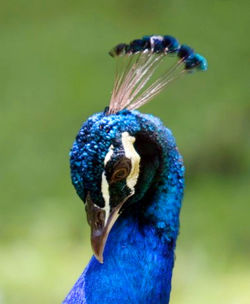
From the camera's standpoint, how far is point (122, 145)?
1.68 m

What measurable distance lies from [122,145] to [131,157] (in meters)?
0.03

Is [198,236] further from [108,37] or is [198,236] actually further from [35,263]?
[108,37]

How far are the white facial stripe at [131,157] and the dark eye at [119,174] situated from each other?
0.05 ft

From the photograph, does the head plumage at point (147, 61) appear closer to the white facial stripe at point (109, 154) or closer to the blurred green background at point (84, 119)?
the white facial stripe at point (109, 154)

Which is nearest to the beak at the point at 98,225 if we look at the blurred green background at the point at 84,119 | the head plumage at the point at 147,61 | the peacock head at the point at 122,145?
the peacock head at the point at 122,145

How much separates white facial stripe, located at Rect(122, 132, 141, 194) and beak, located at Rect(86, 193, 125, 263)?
63 millimetres

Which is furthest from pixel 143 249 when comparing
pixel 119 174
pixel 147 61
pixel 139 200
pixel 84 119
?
pixel 84 119

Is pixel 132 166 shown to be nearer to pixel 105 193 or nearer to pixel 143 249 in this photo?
pixel 105 193

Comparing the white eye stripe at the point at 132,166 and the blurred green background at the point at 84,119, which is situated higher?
the blurred green background at the point at 84,119

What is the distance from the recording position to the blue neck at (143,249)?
179cm

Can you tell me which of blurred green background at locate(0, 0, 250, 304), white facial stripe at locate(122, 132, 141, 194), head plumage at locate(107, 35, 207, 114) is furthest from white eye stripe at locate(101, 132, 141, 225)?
blurred green background at locate(0, 0, 250, 304)

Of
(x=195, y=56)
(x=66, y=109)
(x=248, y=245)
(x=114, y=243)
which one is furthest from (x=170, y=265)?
(x=66, y=109)

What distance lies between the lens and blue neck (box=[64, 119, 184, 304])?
179cm

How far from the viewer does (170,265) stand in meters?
1.84
